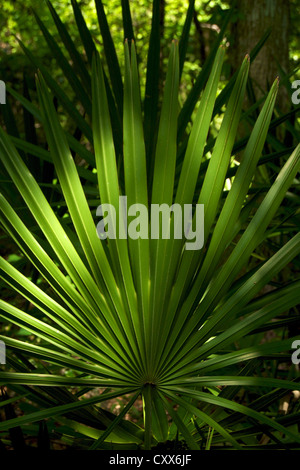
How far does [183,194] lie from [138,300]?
0.69ft

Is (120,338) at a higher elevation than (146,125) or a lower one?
lower

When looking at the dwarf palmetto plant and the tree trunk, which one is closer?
the dwarf palmetto plant

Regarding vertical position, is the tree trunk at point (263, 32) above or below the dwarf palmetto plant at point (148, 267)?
above

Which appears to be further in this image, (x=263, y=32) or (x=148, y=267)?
(x=263, y=32)

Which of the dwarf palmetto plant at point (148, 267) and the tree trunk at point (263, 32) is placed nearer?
the dwarf palmetto plant at point (148, 267)

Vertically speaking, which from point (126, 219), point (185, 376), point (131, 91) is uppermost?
point (131, 91)

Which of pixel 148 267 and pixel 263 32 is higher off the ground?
pixel 263 32

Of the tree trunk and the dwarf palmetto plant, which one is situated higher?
the tree trunk
